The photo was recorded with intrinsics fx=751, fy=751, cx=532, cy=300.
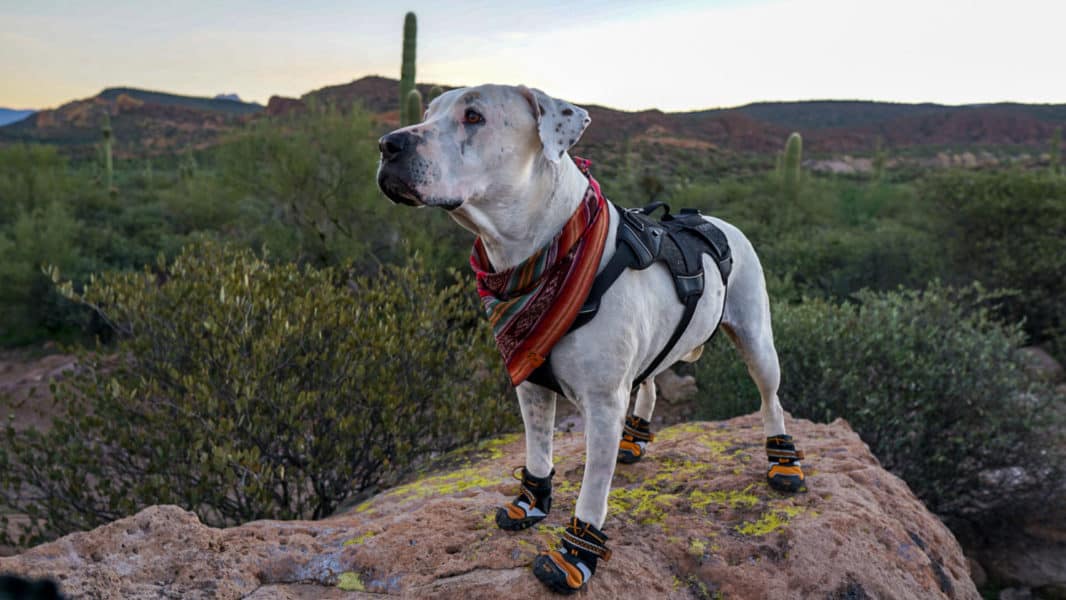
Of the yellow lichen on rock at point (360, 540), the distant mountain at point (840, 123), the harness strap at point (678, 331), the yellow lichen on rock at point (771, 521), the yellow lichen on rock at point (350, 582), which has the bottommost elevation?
the yellow lichen on rock at point (350, 582)

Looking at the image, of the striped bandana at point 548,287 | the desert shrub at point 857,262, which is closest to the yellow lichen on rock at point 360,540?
the striped bandana at point 548,287

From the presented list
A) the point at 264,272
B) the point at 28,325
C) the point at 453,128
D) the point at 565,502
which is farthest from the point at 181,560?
the point at 28,325

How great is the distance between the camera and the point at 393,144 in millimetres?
2303

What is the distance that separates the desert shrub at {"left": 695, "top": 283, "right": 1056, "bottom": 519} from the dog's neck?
A: 4.47 m

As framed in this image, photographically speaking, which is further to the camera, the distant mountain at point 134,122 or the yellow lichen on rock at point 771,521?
the distant mountain at point 134,122

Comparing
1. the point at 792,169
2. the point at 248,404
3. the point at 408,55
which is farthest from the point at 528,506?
the point at 792,169

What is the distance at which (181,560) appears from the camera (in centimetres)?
289

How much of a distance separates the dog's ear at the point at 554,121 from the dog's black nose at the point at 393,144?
44 cm

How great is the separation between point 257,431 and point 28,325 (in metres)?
13.1

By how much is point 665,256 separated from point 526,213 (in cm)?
66

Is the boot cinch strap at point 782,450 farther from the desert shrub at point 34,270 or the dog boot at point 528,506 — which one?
the desert shrub at point 34,270

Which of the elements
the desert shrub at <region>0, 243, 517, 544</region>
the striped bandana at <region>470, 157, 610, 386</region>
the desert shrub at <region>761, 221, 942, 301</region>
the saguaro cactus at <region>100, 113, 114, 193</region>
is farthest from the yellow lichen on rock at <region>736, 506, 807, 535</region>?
the saguaro cactus at <region>100, 113, 114, 193</region>

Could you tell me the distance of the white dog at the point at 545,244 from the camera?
2.39 meters

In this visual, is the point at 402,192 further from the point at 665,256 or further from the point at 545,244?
the point at 665,256
